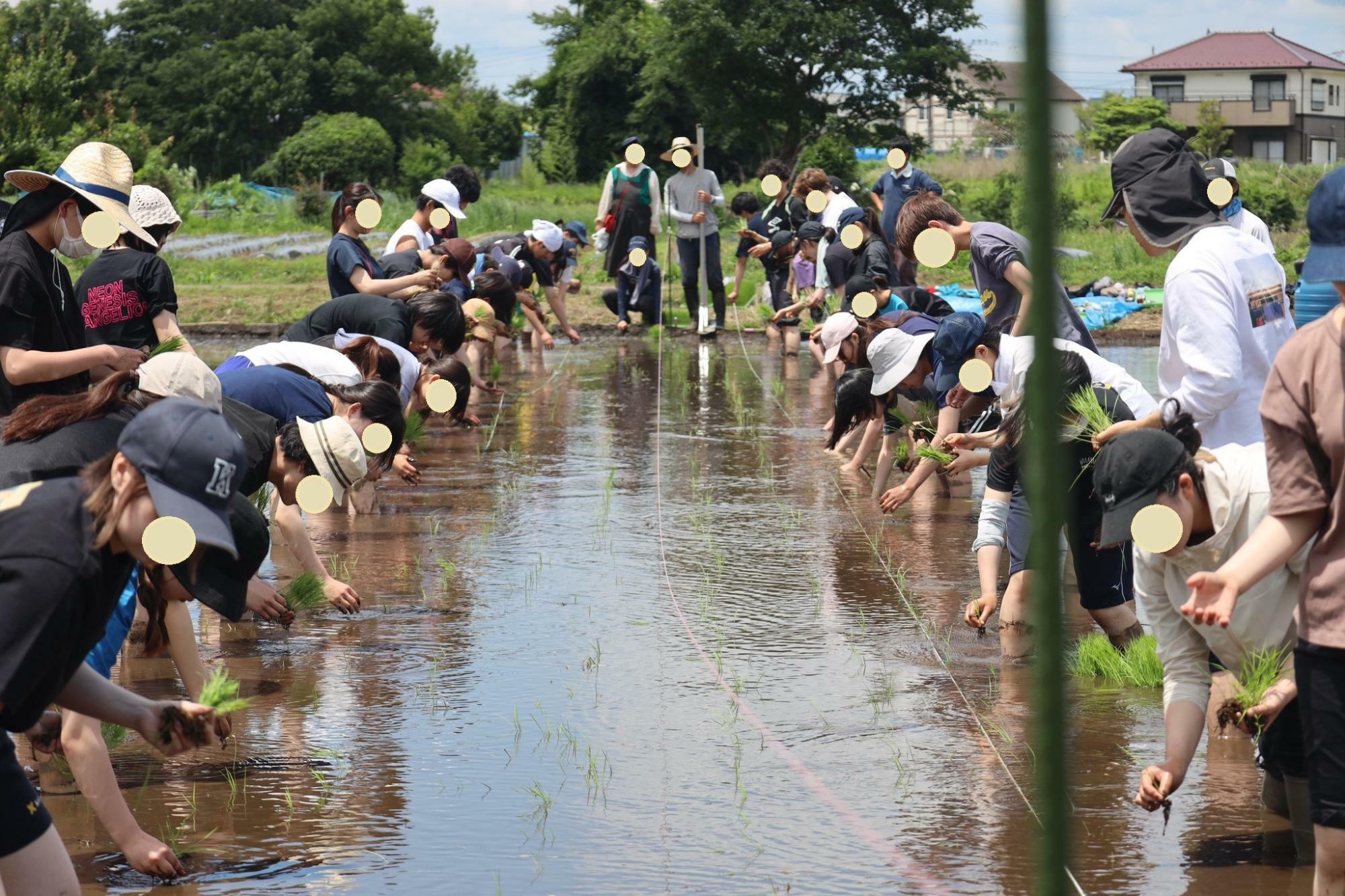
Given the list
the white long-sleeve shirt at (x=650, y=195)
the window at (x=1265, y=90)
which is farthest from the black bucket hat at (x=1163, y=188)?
the window at (x=1265, y=90)

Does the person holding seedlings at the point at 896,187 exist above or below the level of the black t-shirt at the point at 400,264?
above

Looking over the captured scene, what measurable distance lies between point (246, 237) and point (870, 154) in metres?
43.0

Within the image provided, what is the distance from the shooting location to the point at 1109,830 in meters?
3.98

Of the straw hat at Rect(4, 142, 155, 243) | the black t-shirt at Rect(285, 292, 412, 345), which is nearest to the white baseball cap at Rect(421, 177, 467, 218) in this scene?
the black t-shirt at Rect(285, 292, 412, 345)

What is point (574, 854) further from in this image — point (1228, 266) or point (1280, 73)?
point (1280, 73)

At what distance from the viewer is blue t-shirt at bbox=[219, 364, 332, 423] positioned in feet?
19.2

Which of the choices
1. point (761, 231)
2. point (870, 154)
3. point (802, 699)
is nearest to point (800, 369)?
point (761, 231)

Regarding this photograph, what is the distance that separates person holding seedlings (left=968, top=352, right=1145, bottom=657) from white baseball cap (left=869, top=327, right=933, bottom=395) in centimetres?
161

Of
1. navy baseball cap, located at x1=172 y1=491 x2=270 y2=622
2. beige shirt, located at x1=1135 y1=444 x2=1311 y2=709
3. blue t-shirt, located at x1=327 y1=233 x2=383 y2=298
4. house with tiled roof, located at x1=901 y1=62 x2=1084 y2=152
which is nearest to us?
beige shirt, located at x1=1135 y1=444 x2=1311 y2=709

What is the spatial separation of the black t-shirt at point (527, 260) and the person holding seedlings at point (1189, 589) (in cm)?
1070

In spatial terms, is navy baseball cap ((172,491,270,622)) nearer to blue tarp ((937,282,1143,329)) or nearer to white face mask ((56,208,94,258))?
white face mask ((56,208,94,258))

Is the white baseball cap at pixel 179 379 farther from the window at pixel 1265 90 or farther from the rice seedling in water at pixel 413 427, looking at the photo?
the window at pixel 1265 90

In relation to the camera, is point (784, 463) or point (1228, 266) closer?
point (1228, 266)

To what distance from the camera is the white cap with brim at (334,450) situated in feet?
16.9
